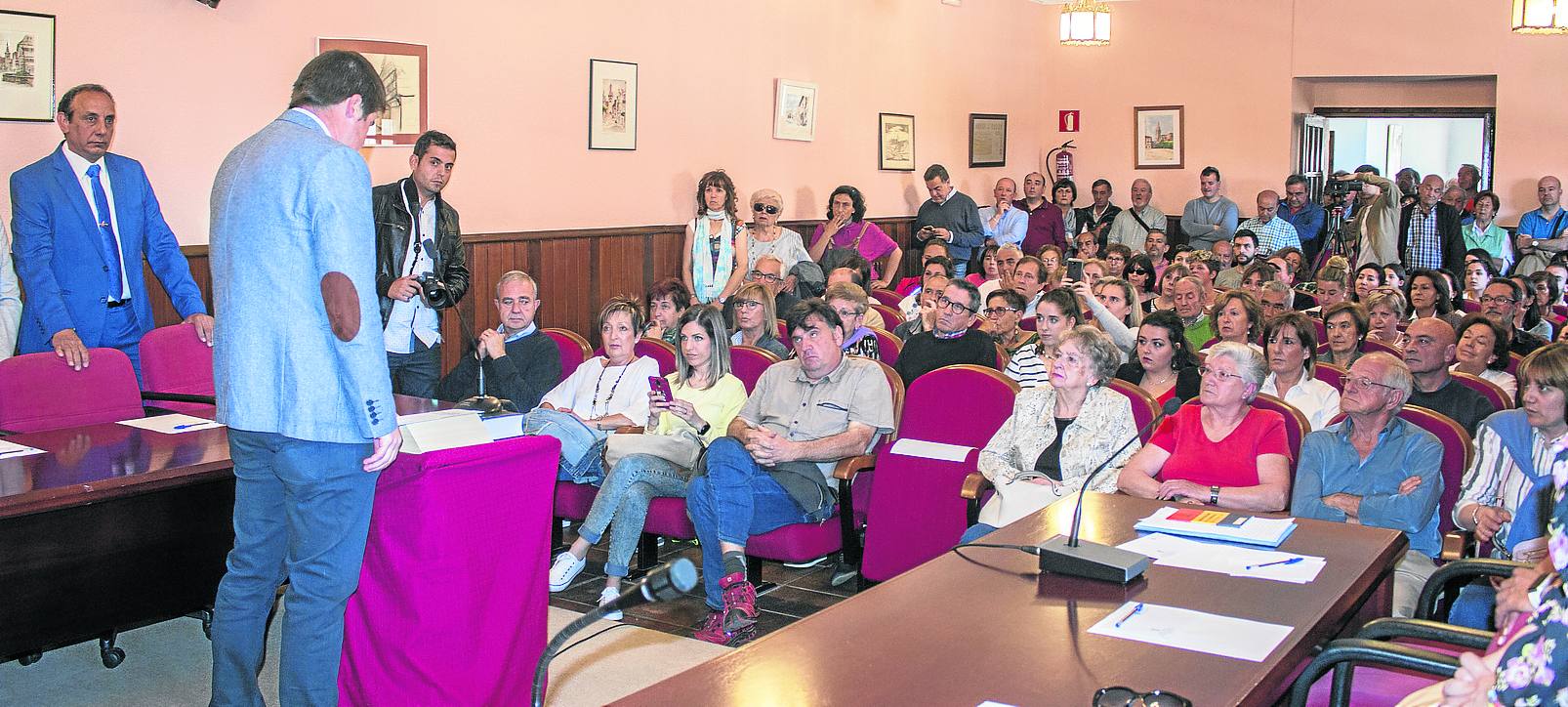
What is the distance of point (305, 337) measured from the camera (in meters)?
2.83

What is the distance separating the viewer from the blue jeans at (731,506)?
4.36 metres

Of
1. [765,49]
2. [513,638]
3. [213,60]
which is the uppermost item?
[765,49]

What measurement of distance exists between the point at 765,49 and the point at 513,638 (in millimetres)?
7144

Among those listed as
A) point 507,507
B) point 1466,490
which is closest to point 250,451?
point 507,507

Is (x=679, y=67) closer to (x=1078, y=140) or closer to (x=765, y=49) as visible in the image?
(x=765, y=49)

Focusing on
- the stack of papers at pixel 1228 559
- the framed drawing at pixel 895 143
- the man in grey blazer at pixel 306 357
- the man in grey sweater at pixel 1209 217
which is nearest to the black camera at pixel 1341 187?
the man in grey sweater at pixel 1209 217

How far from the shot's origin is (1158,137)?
44.1 feet

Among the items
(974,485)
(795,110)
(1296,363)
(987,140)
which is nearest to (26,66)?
(974,485)

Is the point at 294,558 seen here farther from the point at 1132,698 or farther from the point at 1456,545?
the point at 1456,545

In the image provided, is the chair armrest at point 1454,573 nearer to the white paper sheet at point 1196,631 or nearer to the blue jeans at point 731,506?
the white paper sheet at point 1196,631

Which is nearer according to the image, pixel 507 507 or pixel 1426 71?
pixel 507 507

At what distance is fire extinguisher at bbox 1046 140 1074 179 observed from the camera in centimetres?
1363

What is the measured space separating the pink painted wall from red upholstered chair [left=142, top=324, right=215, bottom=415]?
163 centimetres

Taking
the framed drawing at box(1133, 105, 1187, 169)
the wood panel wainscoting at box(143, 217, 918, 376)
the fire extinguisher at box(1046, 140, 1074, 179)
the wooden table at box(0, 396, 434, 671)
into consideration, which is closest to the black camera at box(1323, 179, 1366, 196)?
the framed drawing at box(1133, 105, 1187, 169)
